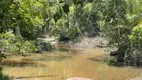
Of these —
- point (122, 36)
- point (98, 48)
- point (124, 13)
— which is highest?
point (124, 13)

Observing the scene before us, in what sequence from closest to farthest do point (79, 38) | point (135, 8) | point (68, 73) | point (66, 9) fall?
point (66, 9) < point (68, 73) < point (135, 8) < point (79, 38)

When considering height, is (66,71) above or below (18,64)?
below

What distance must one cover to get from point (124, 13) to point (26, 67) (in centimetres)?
1184

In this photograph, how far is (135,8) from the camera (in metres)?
27.7

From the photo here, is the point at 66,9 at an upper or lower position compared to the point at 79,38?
upper

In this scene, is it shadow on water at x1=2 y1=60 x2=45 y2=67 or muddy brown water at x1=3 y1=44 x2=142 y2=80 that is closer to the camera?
muddy brown water at x1=3 y1=44 x2=142 y2=80

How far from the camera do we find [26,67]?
24797 mm

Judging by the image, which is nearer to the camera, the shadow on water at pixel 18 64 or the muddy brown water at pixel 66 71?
the muddy brown water at pixel 66 71

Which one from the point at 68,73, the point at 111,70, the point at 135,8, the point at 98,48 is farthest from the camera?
the point at 98,48

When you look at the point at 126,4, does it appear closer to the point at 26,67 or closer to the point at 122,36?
the point at 122,36

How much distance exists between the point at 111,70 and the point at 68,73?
4309mm

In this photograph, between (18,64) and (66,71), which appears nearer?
(66,71)

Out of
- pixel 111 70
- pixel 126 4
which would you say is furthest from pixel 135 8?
pixel 111 70

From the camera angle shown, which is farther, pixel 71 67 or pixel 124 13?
pixel 124 13
